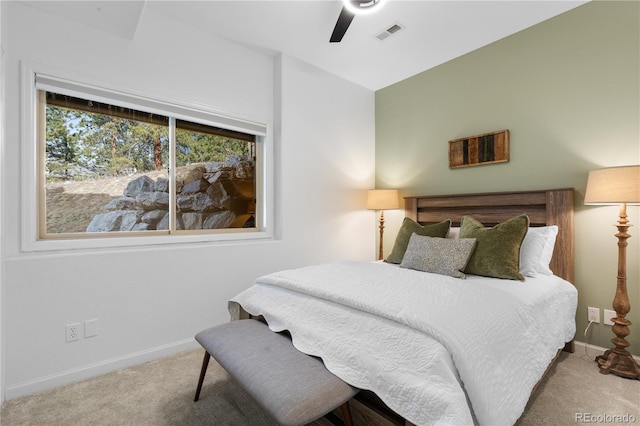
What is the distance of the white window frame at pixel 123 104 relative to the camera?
6.38 ft

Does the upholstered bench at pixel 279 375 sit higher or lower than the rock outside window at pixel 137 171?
lower

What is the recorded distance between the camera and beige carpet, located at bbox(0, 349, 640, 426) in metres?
1.63

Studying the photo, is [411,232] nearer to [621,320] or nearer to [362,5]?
[621,320]

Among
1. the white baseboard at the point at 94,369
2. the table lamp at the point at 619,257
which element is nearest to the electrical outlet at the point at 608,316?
the table lamp at the point at 619,257

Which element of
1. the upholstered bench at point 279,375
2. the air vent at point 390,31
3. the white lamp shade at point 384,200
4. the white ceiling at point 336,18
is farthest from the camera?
the white lamp shade at point 384,200

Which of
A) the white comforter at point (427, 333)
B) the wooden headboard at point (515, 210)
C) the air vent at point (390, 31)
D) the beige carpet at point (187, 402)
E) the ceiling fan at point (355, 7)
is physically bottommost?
the beige carpet at point (187, 402)

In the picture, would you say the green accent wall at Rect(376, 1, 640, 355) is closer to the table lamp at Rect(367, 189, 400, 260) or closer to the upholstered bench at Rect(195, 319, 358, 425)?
the table lamp at Rect(367, 189, 400, 260)

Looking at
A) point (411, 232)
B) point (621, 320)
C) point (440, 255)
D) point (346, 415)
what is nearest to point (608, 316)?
point (621, 320)

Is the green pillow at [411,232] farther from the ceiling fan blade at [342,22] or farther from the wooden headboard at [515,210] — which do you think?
the ceiling fan blade at [342,22]

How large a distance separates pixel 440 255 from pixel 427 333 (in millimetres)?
1195

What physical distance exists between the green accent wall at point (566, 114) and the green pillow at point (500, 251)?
60 cm

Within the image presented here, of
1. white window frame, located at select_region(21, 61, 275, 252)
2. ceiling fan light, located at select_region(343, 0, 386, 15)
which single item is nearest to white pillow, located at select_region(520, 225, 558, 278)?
ceiling fan light, located at select_region(343, 0, 386, 15)

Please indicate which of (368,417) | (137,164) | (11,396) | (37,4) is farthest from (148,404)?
(37,4)

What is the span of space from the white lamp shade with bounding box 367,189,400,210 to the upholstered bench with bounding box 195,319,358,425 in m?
2.15
